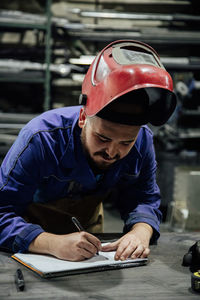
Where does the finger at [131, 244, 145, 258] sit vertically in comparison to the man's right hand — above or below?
below

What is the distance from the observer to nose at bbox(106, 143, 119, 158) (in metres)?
1.27

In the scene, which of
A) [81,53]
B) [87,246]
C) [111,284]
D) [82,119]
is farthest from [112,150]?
[81,53]

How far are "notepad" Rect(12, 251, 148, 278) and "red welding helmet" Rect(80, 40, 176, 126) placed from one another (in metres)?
0.43

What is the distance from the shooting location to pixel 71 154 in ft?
4.73

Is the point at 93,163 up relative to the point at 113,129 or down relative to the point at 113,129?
down

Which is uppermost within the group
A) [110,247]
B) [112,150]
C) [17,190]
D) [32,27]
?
[32,27]

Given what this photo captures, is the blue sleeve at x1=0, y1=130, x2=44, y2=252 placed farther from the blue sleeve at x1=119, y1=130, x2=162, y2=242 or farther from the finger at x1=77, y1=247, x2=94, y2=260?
the blue sleeve at x1=119, y1=130, x2=162, y2=242

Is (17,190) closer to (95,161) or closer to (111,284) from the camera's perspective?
(95,161)

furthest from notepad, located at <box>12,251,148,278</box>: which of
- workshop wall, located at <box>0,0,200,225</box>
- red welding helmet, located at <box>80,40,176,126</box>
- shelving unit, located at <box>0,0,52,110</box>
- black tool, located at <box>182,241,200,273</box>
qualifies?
shelving unit, located at <box>0,0,52,110</box>

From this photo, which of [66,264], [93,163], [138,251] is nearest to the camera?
[66,264]

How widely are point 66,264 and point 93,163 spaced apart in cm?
43

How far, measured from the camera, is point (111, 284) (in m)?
1.09

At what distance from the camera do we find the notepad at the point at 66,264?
3.72 ft

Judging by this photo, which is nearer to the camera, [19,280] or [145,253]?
[19,280]
